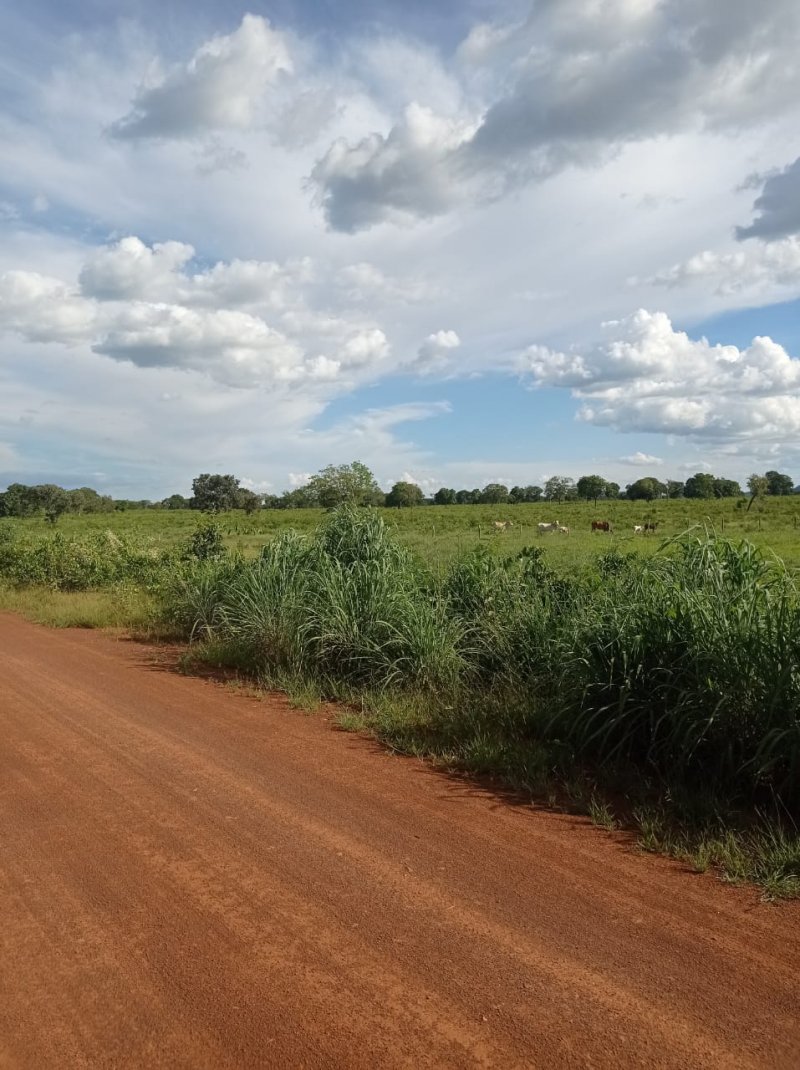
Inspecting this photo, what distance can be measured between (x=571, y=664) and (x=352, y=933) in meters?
3.02

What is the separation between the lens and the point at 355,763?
551cm

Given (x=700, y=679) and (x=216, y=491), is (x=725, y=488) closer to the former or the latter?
(x=216, y=491)

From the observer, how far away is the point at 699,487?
94.9 metres

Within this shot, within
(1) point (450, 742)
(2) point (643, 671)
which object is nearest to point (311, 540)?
(1) point (450, 742)

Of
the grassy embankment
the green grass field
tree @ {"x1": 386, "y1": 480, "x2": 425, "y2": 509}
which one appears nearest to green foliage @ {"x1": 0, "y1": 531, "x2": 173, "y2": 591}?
the grassy embankment

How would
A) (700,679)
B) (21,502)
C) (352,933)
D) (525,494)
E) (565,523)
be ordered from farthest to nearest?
(525,494)
(21,502)
(565,523)
(700,679)
(352,933)

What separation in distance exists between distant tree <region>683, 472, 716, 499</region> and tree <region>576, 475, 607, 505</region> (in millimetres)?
9897

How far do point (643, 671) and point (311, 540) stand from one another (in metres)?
5.86

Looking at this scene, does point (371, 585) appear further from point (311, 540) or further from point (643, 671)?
point (643, 671)

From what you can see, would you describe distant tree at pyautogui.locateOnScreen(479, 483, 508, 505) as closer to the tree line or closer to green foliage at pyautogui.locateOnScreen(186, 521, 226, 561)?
the tree line

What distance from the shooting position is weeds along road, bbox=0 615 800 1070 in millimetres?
2639

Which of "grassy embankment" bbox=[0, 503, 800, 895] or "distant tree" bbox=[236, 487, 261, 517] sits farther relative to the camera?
"distant tree" bbox=[236, 487, 261, 517]

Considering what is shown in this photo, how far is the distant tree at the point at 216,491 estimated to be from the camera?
7406 centimetres

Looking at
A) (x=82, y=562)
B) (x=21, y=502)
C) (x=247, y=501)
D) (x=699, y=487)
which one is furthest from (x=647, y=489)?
(x=82, y=562)
